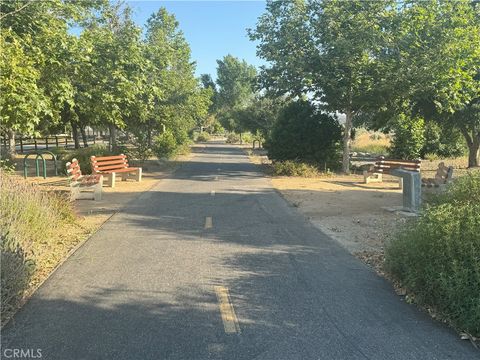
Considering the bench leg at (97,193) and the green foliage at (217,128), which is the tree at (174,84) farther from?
the green foliage at (217,128)

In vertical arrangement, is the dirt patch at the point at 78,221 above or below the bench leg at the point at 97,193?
below

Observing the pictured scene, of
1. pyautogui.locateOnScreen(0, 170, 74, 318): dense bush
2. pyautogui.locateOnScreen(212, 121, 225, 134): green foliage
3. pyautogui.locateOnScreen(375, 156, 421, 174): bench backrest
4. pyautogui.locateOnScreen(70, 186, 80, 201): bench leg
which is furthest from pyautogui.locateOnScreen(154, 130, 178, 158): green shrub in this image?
pyautogui.locateOnScreen(212, 121, 225, 134): green foliage

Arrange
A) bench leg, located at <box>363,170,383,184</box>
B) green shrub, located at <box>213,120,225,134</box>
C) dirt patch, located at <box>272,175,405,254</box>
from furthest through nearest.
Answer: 1. green shrub, located at <box>213,120,225,134</box>
2. bench leg, located at <box>363,170,383,184</box>
3. dirt patch, located at <box>272,175,405,254</box>

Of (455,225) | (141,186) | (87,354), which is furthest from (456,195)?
(141,186)

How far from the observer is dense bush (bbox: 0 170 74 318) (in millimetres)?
4961

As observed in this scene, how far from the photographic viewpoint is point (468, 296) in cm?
454

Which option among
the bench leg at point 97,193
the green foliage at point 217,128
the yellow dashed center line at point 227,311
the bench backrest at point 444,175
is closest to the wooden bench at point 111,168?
the bench leg at point 97,193

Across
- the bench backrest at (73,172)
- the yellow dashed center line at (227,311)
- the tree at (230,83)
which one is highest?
the tree at (230,83)

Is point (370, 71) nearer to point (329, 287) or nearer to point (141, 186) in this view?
point (141, 186)

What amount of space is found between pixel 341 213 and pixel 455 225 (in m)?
5.98

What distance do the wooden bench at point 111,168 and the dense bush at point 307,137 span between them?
7878 mm

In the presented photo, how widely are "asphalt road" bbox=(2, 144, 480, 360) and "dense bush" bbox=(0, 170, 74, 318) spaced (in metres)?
0.29

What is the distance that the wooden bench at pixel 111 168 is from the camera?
1582 centimetres

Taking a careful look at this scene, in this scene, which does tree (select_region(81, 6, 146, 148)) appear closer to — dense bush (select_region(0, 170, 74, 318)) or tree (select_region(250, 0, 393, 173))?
dense bush (select_region(0, 170, 74, 318))
